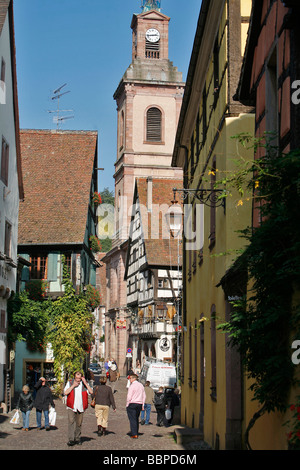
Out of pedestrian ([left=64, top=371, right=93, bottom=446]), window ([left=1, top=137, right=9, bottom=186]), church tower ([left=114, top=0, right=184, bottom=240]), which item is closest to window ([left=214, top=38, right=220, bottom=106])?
pedestrian ([left=64, top=371, right=93, bottom=446])

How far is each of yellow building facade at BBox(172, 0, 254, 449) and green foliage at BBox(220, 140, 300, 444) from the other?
123cm

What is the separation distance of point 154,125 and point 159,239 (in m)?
24.7

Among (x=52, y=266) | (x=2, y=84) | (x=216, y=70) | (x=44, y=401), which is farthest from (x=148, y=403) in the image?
(x=52, y=266)

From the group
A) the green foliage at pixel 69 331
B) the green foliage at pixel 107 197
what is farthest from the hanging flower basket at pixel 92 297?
the green foliage at pixel 107 197

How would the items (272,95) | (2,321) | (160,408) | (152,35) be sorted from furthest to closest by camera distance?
(152,35) < (2,321) < (160,408) < (272,95)

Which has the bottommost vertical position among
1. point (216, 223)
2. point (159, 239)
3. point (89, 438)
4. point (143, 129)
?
point (89, 438)

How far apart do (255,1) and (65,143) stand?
2859 cm

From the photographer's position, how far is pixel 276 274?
712 centimetres

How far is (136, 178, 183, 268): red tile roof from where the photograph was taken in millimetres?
42969

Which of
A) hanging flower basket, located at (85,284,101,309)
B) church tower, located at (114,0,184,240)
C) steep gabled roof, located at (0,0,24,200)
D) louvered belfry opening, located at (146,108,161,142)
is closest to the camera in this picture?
steep gabled roof, located at (0,0,24,200)

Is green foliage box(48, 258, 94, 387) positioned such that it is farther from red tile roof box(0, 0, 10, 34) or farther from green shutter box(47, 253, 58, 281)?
red tile roof box(0, 0, 10, 34)

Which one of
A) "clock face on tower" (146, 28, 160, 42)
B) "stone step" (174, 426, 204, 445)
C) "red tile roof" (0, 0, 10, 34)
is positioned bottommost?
"stone step" (174, 426, 204, 445)

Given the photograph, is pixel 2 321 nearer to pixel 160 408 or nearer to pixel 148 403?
pixel 148 403

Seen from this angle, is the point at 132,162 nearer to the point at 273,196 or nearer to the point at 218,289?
the point at 218,289
